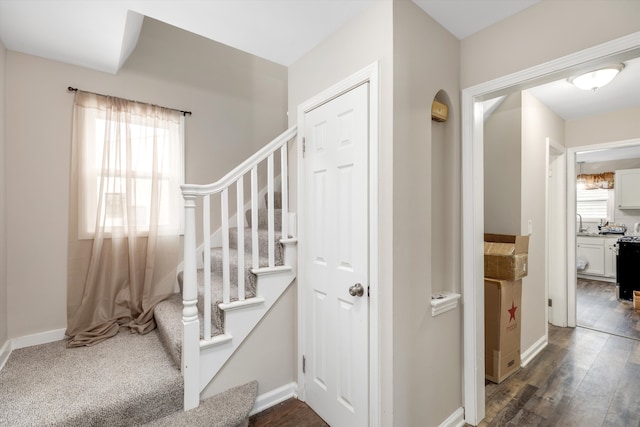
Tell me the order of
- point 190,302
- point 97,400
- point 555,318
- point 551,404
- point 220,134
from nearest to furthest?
point 97,400, point 190,302, point 551,404, point 220,134, point 555,318

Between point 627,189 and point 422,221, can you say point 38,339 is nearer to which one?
point 422,221

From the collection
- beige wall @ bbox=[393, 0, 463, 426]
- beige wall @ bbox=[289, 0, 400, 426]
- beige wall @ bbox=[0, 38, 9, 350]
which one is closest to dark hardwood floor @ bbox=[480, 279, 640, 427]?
beige wall @ bbox=[393, 0, 463, 426]

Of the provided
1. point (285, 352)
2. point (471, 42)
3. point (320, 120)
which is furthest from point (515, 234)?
point (285, 352)

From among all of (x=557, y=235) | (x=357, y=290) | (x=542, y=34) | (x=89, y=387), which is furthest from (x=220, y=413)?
(x=557, y=235)

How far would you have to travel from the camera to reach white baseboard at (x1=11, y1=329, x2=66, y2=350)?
2196 mm

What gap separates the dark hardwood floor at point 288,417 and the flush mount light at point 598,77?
323cm

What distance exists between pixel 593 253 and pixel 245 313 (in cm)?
718

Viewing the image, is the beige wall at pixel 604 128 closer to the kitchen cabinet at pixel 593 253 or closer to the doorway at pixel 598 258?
the doorway at pixel 598 258

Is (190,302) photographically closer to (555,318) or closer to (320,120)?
(320,120)

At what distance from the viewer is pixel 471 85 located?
181 cm

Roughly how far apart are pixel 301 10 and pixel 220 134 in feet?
5.84

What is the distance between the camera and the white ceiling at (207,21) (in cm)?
160

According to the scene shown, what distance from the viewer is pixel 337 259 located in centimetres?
178

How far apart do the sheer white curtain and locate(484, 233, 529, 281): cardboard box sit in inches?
111
